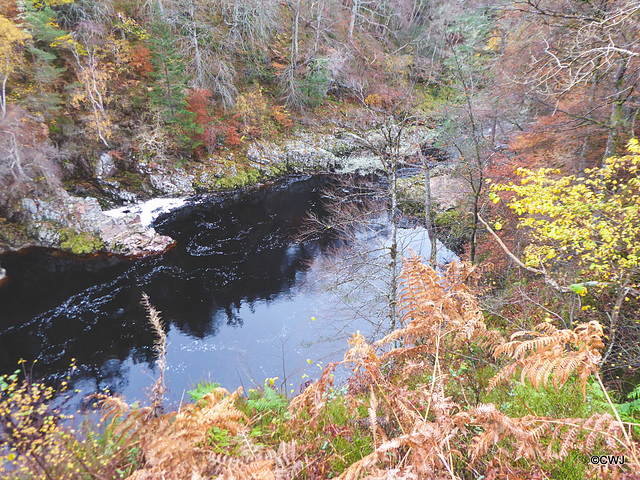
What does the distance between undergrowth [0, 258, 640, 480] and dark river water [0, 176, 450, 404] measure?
409cm

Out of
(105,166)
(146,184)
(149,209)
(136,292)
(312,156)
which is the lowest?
(136,292)

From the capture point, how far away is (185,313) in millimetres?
10375

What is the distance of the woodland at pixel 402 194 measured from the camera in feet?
5.99

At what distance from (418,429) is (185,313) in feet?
33.4

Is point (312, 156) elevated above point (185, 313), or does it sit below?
above

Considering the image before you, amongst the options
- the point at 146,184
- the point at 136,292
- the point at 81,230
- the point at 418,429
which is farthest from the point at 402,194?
the point at 81,230

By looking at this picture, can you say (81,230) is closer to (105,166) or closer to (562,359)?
(105,166)

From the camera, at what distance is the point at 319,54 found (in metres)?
26.7

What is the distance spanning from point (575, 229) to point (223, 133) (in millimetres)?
21411

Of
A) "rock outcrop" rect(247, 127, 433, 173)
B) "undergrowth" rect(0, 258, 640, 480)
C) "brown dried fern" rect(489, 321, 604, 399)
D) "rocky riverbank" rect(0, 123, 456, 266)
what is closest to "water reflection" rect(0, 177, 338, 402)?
"rocky riverbank" rect(0, 123, 456, 266)

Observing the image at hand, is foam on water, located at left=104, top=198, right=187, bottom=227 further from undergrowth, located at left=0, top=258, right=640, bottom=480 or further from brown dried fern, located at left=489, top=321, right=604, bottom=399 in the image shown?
brown dried fern, located at left=489, top=321, right=604, bottom=399

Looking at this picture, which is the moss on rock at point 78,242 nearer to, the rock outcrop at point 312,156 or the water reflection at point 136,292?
the water reflection at point 136,292

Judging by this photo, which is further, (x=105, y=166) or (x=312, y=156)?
(x=312, y=156)

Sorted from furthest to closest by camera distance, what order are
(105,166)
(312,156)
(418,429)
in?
(312,156)
(105,166)
(418,429)
